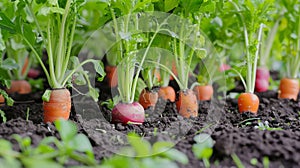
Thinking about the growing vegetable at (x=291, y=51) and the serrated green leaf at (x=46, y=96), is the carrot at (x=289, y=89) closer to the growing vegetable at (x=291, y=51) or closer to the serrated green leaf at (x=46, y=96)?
the growing vegetable at (x=291, y=51)

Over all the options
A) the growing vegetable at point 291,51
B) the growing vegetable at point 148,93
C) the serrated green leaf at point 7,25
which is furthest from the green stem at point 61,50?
the growing vegetable at point 291,51

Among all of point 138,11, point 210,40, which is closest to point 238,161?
point 138,11

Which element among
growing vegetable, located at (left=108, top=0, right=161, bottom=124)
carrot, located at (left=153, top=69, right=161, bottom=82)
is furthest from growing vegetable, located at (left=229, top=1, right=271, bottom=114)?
growing vegetable, located at (left=108, top=0, right=161, bottom=124)

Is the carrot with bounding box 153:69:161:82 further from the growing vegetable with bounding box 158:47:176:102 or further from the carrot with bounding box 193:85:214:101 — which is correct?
the carrot with bounding box 193:85:214:101

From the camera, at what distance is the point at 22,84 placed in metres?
4.15

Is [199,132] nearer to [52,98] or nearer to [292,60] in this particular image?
[52,98]

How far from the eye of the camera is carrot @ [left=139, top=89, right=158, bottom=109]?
3145mm

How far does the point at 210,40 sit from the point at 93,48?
1421mm

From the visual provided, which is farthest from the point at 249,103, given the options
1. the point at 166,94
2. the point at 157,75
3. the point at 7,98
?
the point at 7,98

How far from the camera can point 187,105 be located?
3.07 m

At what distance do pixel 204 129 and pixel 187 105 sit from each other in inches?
20.5

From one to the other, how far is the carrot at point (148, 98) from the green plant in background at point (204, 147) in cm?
82

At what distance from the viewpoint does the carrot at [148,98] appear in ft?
10.3

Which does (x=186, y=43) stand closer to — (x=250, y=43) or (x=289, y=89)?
(x=250, y=43)
